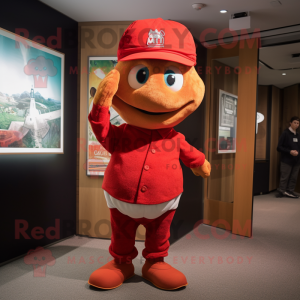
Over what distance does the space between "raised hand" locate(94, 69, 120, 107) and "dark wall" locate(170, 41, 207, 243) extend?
1.41 meters

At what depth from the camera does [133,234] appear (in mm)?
1913

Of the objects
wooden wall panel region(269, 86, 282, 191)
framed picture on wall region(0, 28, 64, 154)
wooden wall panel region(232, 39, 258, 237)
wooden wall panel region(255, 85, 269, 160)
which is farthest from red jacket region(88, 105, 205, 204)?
wooden wall panel region(269, 86, 282, 191)

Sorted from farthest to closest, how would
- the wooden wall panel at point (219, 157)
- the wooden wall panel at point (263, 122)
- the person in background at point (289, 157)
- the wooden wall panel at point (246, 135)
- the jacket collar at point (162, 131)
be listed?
the wooden wall panel at point (263, 122)
the person in background at point (289, 157)
the wooden wall panel at point (219, 157)
the wooden wall panel at point (246, 135)
the jacket collar at point (162, 131)

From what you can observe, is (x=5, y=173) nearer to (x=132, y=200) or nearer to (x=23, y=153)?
(x=23, y=153)

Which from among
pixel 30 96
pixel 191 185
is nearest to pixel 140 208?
pixel 30 96

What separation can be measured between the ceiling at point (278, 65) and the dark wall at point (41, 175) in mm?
1824

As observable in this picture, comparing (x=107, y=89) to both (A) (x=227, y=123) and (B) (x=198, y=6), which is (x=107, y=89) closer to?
(B) (x=198, y=6)

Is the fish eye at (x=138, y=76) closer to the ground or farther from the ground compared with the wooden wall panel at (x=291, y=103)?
closer to the ground

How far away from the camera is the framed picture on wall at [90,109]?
9.64ft

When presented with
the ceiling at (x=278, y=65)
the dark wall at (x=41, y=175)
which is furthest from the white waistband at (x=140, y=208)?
the ceiling at (x=278, y=65)

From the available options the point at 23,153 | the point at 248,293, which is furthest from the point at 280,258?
the point at 23,153

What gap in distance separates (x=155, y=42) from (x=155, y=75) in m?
0.19

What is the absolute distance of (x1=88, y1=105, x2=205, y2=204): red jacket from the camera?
1.69 meters

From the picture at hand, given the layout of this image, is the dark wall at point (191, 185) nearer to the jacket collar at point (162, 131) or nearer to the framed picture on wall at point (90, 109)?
the framed picture on wall at point (90, 109)
